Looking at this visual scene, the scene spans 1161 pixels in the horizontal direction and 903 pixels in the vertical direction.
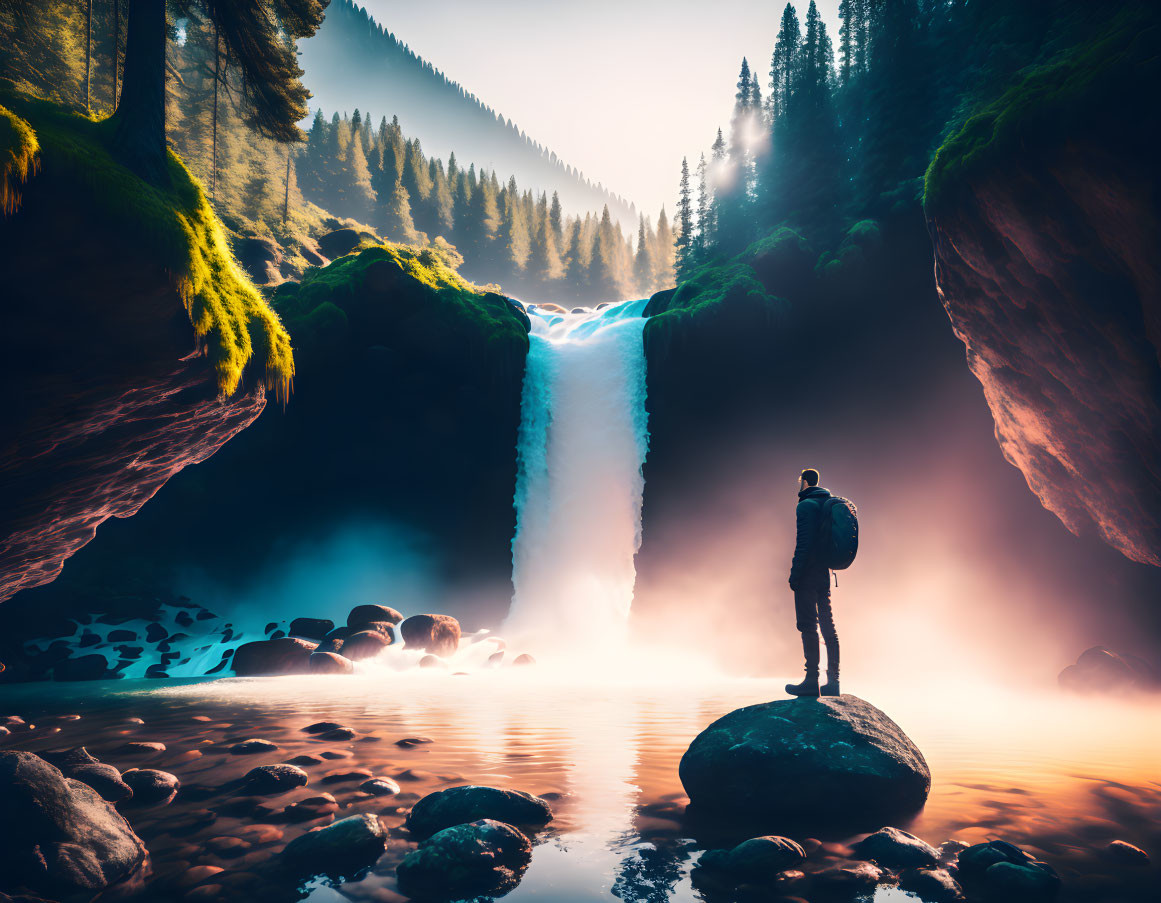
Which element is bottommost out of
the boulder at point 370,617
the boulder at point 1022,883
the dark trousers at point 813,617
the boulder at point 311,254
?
the boulder at point 1022,883

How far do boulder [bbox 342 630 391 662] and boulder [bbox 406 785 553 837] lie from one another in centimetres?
1485

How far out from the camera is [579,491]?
2681 cm

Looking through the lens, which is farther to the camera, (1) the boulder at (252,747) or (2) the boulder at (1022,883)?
(1) the boulder at (252,747)

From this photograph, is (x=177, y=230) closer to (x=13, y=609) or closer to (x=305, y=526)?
(x=13, y=609)

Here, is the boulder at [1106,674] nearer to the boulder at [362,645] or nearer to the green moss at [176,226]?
the boulder at [362,645]

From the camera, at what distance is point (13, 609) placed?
19.1 m

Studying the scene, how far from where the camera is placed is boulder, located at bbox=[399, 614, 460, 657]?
19.3 meters

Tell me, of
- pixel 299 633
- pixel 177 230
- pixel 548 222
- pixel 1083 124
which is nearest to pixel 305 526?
pixel 299 633

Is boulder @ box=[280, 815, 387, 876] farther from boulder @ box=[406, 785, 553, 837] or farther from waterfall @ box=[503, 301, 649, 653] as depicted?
waterfall @ box=[503, 301, 649, 653]

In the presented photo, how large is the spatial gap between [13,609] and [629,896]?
24.6 meters

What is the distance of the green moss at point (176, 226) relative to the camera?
20.6ft

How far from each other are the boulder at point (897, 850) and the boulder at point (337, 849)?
3.25 meters

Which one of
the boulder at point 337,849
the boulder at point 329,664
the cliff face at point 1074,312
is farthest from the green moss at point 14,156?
the boulder at point 329,664

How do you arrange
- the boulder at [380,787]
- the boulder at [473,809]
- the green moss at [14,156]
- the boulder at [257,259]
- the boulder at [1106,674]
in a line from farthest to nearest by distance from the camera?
the boulder at [257,259], the boulder at [1106,674], the green moss at [14,156], the boulder at [380,787], the boulder at [473,809]
